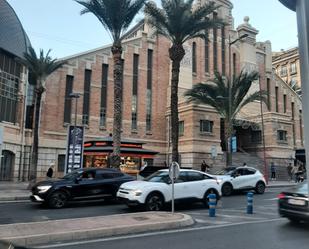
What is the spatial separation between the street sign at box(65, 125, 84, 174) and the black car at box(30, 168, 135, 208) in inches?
289

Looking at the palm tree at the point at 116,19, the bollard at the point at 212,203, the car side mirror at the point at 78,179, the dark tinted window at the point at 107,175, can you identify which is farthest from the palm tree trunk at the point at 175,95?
the bollard at the point at 212,203

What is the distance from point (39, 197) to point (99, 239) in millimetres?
6753

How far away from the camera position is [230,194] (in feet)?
66.6

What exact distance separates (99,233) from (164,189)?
514 centimetres

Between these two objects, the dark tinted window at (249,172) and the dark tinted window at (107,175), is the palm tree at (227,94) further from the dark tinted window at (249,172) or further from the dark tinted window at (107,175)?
the dark tinted window at (107,175)

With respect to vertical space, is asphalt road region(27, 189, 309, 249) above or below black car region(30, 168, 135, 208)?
below

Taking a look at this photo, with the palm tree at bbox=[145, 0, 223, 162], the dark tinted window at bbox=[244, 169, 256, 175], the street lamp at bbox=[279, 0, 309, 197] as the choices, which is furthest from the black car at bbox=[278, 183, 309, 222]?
the palm tree at bbox=[145, 0, 223, 162]

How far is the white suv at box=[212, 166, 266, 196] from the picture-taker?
1992 centimetres

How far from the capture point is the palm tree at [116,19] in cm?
2139

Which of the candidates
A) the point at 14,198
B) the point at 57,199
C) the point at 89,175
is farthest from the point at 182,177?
→ the point at 14,198

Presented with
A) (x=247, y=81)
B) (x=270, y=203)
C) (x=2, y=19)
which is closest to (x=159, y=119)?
(x=247, y=81)

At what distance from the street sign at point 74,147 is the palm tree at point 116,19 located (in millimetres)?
2975

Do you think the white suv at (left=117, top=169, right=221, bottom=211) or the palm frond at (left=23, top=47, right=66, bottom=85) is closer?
the white suv at (left=117, top=169, right=221, bottom=211)

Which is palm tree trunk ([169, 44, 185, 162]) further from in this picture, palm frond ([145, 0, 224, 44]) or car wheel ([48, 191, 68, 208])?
car wheel ([48, 191, 68, 208])
